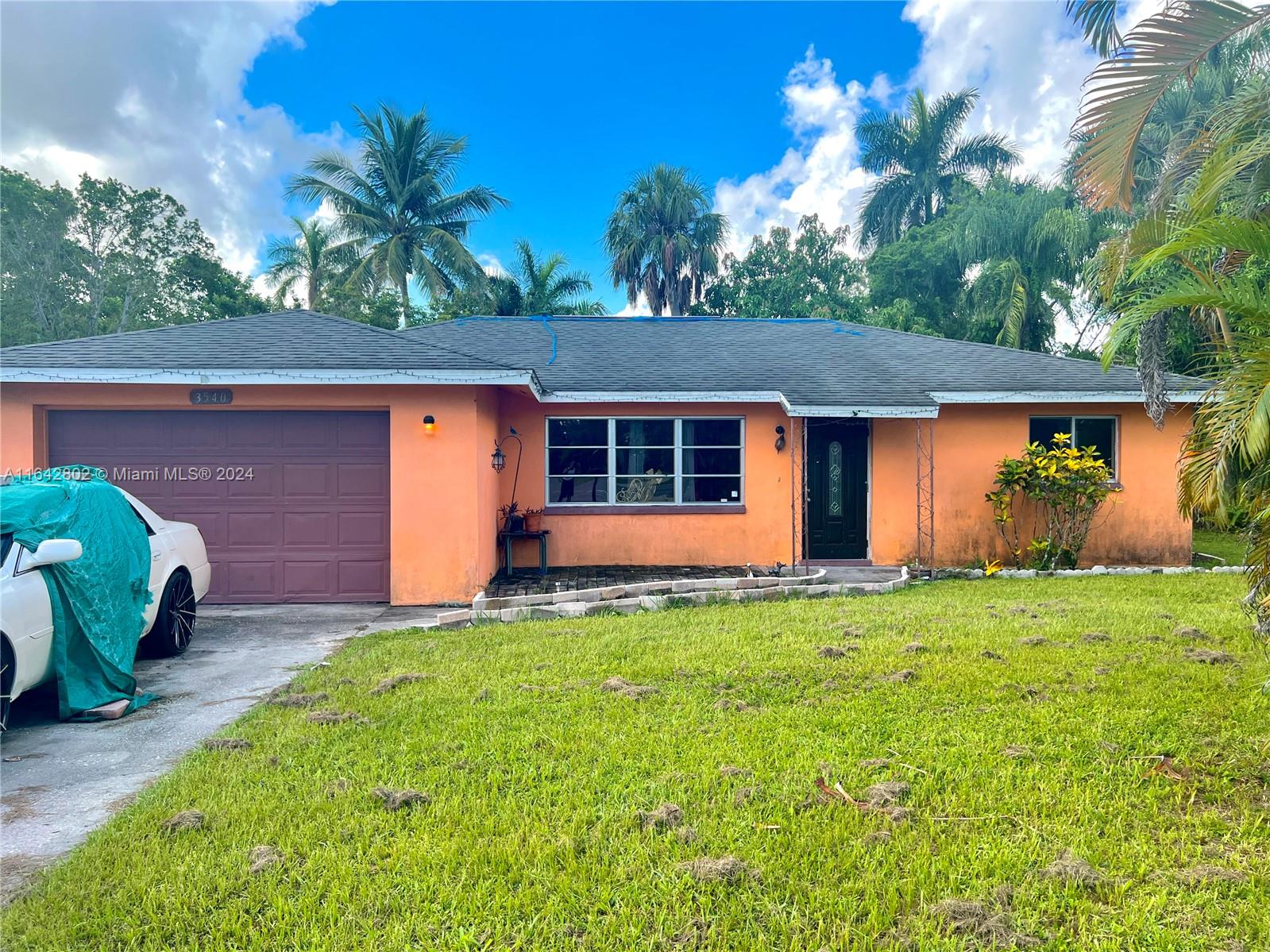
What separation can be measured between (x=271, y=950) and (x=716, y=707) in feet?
9.32

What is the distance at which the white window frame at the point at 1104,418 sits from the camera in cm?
1102

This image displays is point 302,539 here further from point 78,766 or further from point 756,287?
point 756,287

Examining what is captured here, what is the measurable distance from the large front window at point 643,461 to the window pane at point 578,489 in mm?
12

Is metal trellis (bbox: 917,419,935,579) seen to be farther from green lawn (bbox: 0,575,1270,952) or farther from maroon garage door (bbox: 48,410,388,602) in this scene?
maroon garage door (bbox: 48,410,388,602)

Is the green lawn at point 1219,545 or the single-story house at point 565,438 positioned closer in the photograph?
the single-story house at point 565,438

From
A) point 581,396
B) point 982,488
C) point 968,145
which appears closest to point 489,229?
point 968,145

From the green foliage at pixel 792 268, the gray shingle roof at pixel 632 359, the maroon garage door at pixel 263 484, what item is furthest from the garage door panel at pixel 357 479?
the green foliage at pixel 792 268

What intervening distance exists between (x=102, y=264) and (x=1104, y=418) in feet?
113

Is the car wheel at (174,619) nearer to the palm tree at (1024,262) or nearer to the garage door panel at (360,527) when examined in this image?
the garage door panel at (360,527)

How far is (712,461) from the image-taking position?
36.0 feet

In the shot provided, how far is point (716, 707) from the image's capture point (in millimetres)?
4676

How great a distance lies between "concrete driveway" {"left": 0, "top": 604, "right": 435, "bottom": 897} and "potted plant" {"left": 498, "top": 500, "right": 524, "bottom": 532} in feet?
9.29

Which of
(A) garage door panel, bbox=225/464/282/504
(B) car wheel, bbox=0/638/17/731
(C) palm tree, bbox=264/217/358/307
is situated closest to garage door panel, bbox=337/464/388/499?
(A) garage door panel, bbox=225/464/282/504

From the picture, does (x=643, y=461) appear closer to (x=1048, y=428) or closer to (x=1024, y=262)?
(x=1048, y=428)
